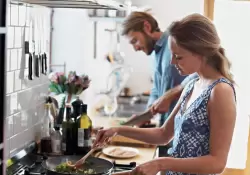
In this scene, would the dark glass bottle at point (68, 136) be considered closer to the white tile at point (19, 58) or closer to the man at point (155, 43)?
the white tile at point (19, 58)

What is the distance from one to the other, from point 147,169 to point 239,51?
8.19 feet

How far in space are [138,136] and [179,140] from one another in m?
0.29

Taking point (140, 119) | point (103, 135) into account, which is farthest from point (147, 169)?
point (140, 119)

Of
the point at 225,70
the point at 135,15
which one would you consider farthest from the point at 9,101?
the point at 135,15

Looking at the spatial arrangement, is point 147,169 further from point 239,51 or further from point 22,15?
point 239,51

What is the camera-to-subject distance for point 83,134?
226 cm

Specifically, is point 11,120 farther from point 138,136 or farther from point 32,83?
point 138,136

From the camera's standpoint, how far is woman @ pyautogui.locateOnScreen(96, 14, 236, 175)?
5.28 ft

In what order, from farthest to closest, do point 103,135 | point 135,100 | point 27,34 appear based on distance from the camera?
point 135,100
point 27,34
point 103,135

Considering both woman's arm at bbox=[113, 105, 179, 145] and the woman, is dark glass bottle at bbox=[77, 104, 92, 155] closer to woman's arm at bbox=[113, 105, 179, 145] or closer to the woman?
woman's arm at bbox=[113, 105, 179, 145]

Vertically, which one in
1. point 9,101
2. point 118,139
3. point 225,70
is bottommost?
point 118,139

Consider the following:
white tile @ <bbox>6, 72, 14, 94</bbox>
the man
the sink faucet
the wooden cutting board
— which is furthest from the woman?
the sink faucet

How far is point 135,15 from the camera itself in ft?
9.63

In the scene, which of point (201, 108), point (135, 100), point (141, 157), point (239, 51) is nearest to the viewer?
point (201, 108)
